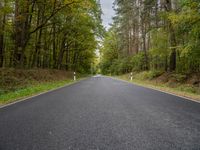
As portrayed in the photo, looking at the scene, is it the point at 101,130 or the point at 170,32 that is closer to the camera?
the point at 101,130

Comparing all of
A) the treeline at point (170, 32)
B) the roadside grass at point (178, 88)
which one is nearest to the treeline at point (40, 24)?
the treeline at point (170, 32)

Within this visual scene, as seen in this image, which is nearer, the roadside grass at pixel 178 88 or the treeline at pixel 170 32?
the roadside grass at pixel 178 88

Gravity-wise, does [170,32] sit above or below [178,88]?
above

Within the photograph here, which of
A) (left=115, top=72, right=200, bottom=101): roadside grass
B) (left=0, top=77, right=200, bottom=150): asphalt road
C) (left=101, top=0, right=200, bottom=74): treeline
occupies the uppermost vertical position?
(left=101, top=0, right=200, bottom=74): treeline

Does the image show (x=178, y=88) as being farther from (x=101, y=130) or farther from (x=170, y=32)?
(x=101, y=130)

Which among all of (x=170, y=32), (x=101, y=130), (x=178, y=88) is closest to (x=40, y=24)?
(x=170, y=32)

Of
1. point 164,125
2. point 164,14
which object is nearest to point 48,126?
point 164,125

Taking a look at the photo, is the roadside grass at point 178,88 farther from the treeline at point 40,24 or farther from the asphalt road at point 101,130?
the treeline at point 40,24

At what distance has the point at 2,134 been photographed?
356 cm

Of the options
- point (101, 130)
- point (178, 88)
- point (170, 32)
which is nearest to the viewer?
point (101, 130)

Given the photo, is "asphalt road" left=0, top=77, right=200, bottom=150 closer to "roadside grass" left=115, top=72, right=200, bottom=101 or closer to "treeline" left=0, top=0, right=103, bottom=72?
"roadside grass" left=115, top=72, right=200, bottom=101

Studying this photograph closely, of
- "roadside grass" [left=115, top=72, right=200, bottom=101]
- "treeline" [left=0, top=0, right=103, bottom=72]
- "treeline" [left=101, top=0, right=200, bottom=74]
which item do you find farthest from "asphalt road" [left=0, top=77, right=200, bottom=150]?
"treeline" [left=0, top=0, right=103, bottom=72]

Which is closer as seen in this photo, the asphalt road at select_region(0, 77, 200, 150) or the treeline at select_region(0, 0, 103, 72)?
the asphalt road at select_region(0, 77, 200, 150)

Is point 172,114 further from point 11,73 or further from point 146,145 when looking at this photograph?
point 11,73
